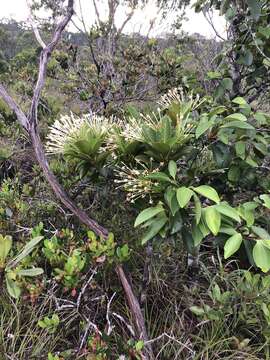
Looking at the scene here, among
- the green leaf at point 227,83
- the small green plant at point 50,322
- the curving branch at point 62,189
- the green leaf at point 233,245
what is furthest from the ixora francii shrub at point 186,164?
the small green plant at point 50,322

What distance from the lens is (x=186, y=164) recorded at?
154 centimetres

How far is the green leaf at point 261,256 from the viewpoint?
3.75 ft

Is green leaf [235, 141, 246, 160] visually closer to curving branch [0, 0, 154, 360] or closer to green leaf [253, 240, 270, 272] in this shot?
green leaf [253, 240, 270, 272]

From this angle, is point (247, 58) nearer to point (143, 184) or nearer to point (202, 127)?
point (202, 127)

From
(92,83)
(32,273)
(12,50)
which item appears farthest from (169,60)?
(12,50)

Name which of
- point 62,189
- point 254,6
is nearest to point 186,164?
point 62,189

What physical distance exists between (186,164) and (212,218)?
0.43 m

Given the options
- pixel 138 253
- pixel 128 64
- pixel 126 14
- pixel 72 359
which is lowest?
pixel 72 359

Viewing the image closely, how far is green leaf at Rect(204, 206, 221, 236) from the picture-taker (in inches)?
44.9

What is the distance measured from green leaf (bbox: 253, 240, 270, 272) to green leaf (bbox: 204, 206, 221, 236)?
0.50ft

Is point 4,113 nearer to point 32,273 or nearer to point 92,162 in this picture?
point 92,162

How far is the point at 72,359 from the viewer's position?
1575mm

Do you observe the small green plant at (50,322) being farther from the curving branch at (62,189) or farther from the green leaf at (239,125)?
the green leaf at (239,125)

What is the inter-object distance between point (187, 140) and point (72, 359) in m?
1.02
